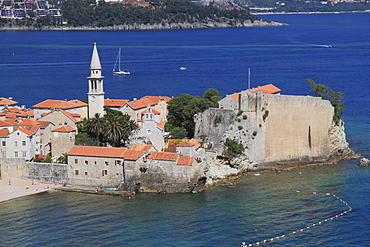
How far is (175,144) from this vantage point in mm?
59844

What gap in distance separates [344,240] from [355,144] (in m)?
28.1

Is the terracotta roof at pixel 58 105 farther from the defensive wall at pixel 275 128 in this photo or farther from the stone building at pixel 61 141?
the defensive wall at pixel 275 128

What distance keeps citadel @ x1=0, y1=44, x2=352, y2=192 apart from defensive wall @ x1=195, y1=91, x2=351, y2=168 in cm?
10

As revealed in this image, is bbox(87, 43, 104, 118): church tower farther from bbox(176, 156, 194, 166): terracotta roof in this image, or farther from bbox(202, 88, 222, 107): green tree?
bbox(176, 156, 194, 166): terracotta roof

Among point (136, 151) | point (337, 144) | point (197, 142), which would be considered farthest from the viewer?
point (337, 144)

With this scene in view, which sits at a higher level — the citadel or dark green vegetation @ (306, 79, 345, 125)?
dark green vegetation @ (306, 79, 345, 125)

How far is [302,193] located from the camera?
55.5 meters

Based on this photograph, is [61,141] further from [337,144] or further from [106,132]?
[337,144]

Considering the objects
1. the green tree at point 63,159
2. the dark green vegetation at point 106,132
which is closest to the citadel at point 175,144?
the green tree at point 63,159

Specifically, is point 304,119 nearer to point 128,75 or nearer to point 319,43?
point 128,75

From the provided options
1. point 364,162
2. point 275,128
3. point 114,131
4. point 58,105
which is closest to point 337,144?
point 364,162

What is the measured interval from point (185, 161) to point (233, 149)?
802 cm

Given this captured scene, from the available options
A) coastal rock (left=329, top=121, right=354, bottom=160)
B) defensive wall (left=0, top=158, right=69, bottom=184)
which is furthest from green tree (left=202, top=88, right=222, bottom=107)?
defensive wall (left=0, top=158, right=69, bottom=184)

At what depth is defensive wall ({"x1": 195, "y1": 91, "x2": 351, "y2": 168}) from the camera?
6231cm
